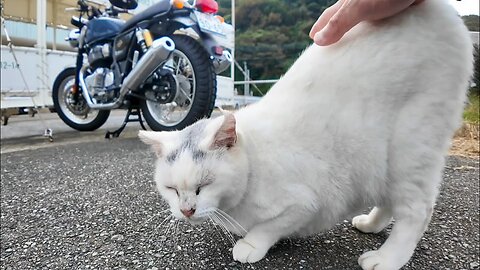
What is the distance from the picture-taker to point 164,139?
1172 mm

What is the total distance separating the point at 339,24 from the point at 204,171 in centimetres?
58

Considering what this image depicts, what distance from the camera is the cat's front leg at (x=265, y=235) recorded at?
1.11m

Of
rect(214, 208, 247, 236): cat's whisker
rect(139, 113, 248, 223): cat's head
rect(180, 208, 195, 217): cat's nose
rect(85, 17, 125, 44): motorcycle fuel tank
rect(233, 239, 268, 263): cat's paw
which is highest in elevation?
rect(85, 17, 125, 44): motorcycle fuel tank

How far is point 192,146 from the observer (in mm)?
1088

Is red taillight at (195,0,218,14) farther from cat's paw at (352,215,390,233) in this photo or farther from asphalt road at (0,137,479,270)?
cat's paw at (352,215,390,233)

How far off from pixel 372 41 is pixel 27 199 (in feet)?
5.23

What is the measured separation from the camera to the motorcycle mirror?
3.66 meters

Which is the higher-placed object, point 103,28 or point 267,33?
point 267,33

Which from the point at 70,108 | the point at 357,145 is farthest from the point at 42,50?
the point at 357,145

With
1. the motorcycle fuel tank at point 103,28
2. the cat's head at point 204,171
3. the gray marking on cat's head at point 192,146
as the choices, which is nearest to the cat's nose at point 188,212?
the cat's head at point 204,171

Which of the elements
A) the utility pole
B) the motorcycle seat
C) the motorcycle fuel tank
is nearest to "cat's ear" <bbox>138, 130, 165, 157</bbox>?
the motorcycle seat

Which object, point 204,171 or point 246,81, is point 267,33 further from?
point 204,171

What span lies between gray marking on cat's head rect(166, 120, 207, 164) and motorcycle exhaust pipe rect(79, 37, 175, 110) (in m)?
1.88

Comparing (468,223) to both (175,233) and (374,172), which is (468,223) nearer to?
(374,172)
